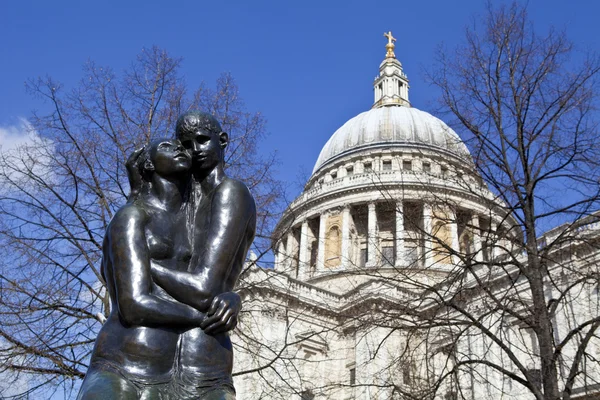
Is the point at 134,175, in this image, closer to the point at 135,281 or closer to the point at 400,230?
the point at 135,281

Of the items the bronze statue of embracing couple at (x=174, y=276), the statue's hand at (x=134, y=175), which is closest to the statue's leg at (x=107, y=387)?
the bronze statue of embracing couple at (x=174, y=276)

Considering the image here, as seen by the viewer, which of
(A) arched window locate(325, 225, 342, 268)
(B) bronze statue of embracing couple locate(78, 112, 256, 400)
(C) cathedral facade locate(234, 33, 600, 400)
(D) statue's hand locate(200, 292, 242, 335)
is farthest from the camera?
(A) arched window locate(325, 225, 342, 268)

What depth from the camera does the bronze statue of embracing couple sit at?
266 centimetres

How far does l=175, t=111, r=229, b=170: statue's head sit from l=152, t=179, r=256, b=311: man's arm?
22 cm

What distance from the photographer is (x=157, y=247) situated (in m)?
2.98

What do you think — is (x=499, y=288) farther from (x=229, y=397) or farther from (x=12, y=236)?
(x=229, y=397)

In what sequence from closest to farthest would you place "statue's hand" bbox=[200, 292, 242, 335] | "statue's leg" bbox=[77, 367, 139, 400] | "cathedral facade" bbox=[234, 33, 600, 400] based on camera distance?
"statue's leg" bbox=[77, 367, 139, 400], "statue's hand" bbox=[200, 292, 242, 335], "cathedral facade" bbox=[234, 33, 600, 400]

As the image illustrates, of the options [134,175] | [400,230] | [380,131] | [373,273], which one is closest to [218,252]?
[134,175]

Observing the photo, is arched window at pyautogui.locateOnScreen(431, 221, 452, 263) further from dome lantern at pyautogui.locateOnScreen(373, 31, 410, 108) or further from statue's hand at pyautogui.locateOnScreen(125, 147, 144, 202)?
dome lantern at pyautogui.locateOnScreen(373, 31, 410, 108)

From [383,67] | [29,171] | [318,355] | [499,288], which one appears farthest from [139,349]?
[383,67]

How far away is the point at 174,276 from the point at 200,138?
32.3 inches

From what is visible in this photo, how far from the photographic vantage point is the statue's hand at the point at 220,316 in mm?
2777

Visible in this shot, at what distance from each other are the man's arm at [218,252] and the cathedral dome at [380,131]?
59460 mm

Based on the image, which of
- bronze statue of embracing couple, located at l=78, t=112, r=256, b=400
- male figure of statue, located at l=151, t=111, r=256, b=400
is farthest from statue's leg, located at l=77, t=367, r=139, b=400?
male figure of statue, located at l=151, t=111, r=256, b=400
